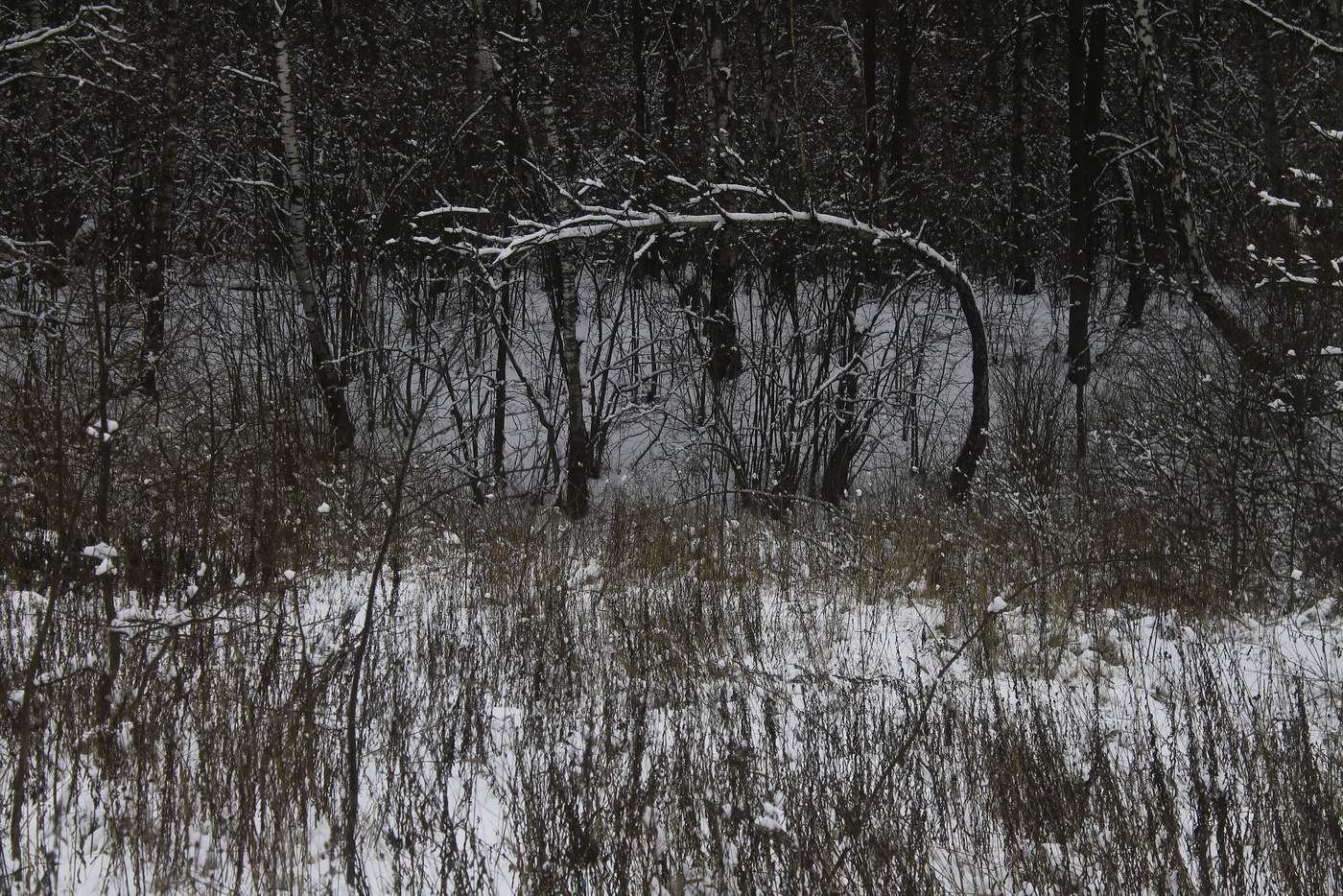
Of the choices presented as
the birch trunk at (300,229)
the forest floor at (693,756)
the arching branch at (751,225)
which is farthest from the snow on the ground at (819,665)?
the birch trunk at (300,229)

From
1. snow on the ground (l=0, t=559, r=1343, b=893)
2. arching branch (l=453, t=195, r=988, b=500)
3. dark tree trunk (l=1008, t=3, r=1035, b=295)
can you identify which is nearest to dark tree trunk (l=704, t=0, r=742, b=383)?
arching branch (l=453, t=195, r=988, b=500)

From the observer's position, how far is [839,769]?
330 centimetres

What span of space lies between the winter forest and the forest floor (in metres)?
0.03

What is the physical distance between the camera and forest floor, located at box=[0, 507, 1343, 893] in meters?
2.63

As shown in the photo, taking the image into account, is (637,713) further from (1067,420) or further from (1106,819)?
(1067,420)

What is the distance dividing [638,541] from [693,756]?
321 centimetres

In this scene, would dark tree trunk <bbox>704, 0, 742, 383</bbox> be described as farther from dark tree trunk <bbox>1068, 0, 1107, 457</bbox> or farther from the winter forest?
dark tree trunk <bbox>1068, 0, 1107, 457</bbox>

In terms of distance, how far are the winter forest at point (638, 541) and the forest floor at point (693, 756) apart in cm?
3

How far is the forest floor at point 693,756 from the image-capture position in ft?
8.62

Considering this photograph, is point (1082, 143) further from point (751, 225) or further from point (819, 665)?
point (819, 665)

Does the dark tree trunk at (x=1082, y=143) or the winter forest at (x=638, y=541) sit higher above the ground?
the dark tree trunk at (x=1082, y=143)

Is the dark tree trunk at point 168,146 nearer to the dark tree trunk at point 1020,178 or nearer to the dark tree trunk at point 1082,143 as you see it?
the dark tree trunk at point 1082,143

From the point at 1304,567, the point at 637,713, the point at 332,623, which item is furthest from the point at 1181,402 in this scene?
the point at 332,623

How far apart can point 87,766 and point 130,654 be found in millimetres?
790
